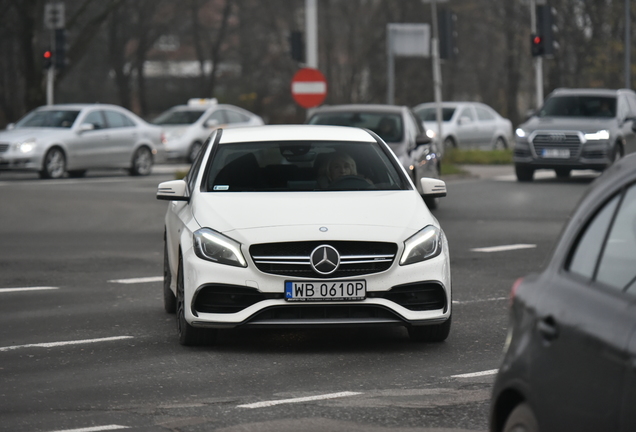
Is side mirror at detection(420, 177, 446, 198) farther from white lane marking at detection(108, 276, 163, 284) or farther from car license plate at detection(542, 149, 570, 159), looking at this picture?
car license plate at detection(542, 149, 570, 159)

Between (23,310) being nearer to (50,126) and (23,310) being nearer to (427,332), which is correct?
(427,332)

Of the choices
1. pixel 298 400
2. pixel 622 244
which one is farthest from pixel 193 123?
pixel 622 244

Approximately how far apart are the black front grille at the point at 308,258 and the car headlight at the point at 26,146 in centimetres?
1959

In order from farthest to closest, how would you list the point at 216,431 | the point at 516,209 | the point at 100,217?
the point at 516,209 < the point at 100,217 < the point at 216,431

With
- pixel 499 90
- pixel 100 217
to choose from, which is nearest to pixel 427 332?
pixel 100 217

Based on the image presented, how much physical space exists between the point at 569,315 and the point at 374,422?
2.52 m

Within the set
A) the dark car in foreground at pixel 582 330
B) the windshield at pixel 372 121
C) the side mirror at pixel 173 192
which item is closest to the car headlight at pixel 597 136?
the windshield at pixel 372 121

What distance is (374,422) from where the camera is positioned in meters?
6.20

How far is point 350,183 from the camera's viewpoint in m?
9.23

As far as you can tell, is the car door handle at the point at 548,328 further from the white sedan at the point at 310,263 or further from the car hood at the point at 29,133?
the car hood at the point at 29,133

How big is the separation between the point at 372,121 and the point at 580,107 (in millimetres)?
8743

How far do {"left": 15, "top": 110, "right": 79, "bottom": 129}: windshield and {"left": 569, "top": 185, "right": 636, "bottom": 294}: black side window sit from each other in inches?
981

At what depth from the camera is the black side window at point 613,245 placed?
12.6 feet

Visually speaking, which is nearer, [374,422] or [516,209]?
[374,422]
